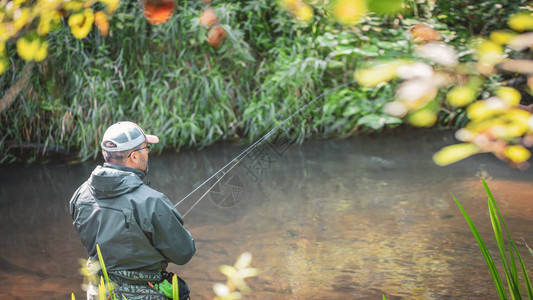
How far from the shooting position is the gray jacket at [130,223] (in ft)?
7.52

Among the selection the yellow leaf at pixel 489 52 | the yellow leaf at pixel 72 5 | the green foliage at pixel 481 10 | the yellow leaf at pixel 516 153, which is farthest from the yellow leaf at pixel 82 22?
the green foliage at pixel 481 10

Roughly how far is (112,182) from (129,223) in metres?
0.19

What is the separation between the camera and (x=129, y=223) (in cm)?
229

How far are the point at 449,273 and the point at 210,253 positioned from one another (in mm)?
2067

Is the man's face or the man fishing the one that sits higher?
the man's face

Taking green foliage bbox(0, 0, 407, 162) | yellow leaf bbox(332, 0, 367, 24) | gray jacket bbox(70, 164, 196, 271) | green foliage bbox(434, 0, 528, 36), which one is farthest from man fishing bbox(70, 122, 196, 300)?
green foliage bbox(0, 0, 407, 162)

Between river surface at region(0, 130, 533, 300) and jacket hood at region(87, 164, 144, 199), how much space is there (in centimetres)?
208

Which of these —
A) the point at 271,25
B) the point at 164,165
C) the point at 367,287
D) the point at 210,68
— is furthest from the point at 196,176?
the point at 367,287

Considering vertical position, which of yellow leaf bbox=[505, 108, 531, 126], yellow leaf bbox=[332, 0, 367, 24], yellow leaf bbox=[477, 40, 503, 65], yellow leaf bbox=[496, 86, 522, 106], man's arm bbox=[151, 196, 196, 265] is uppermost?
yellow leaf bbox=[332, 0, 367, 24]

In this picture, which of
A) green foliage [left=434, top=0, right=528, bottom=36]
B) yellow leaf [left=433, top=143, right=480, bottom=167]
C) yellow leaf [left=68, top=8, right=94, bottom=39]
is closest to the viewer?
yellow leaf [left=433, top=143, right=480, bottom=167]

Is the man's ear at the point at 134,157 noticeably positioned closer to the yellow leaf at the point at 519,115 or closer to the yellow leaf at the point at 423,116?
the yellow leaf at the point at 423,116

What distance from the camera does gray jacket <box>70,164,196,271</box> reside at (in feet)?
7.52

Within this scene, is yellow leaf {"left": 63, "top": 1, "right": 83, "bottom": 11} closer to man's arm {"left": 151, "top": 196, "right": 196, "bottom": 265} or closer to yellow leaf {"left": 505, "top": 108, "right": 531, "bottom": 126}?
man's arm {"left": 151, "top": 196, "right": 196, "bottom": 265}

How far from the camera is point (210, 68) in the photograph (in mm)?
8805
